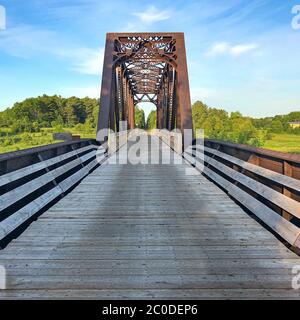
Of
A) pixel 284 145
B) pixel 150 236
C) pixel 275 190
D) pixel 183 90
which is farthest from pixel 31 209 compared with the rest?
pixel 284 145

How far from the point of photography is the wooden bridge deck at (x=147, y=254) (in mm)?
2520

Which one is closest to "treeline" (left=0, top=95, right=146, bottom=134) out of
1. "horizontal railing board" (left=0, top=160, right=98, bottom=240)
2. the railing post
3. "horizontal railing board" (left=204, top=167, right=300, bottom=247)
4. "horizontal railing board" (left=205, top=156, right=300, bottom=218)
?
"horizontal railing board" (left=0, top=160, right=98, bottom=240)

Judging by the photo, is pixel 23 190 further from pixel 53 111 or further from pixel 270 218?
pixel 53 111

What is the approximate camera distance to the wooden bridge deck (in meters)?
2.52

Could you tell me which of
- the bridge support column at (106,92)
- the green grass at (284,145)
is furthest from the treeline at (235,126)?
the bridge support column at (106,92)

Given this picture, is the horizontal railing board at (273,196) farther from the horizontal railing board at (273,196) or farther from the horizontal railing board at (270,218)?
the horizontal railing board at (270,218)

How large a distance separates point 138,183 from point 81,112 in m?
97.1

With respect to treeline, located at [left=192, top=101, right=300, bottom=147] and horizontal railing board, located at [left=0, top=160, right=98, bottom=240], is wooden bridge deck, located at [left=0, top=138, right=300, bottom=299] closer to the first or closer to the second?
horizontal railing board, located at [left=0, top=160, right=98, bottom=240]

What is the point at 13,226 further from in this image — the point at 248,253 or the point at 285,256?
the point at 285,256

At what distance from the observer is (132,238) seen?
3648 millimetres

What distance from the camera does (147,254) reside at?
319 cm

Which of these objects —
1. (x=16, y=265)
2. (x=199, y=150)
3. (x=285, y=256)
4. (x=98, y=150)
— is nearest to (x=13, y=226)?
(x=16, y=265)
